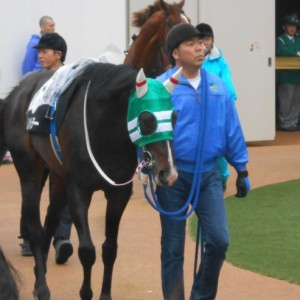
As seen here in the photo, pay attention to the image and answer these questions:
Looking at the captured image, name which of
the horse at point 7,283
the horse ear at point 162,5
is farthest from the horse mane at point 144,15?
the horse at point 7,283

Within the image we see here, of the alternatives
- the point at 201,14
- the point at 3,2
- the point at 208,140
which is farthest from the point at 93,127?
the point at 201,14

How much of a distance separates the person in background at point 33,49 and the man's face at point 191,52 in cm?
690

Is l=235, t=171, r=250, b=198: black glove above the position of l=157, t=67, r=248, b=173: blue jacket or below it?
below

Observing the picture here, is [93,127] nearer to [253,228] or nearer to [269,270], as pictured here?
[269,270]

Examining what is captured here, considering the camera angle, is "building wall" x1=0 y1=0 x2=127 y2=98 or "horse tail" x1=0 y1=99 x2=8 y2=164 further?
"building wall" x1=0 y1=0 x2=127 y2=98

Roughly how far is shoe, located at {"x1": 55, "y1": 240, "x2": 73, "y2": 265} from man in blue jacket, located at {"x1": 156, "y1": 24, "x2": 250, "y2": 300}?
1975 millimetres

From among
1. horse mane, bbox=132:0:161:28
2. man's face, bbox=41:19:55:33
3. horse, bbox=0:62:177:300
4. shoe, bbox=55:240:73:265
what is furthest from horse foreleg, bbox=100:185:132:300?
man's face, bbox=41:19:55:33

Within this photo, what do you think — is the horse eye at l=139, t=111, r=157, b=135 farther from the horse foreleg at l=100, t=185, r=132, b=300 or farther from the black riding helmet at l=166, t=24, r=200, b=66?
the horse foreleg at l=100, t=185, r=132, b=300

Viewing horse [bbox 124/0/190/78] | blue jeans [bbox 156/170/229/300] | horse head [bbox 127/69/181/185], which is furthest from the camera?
horse [bbox 124/0/190/78]

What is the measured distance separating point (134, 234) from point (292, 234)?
1429 millimetres

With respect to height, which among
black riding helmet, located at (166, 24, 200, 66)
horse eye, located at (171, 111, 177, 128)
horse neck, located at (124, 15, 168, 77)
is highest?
black riding helmet, located at (166, 24, 200, 66)

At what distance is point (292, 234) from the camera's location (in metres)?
8.59

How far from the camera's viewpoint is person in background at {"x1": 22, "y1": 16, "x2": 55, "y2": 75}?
40.5ft

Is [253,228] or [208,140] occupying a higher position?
[208,140]
